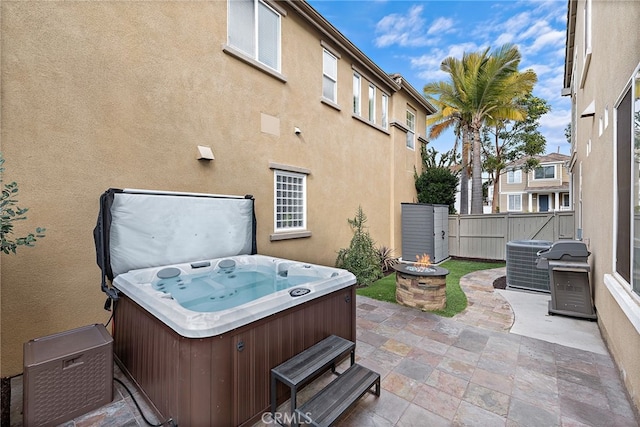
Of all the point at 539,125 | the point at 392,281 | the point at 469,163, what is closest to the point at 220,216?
the point at 392,281

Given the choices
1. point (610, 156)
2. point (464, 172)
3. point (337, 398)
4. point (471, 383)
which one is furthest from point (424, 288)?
point (464, 172)

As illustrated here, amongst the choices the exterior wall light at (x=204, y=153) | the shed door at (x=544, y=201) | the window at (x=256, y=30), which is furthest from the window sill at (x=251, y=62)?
the shed door at (x=544, y=201)

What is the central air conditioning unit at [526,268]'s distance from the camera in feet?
21.7

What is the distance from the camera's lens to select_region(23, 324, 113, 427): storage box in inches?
96.2

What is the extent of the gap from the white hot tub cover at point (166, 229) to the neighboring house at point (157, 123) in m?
0.32

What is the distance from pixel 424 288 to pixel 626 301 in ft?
9.67

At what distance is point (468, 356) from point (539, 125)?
2485 cm

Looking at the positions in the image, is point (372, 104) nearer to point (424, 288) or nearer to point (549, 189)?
point (424, 288)

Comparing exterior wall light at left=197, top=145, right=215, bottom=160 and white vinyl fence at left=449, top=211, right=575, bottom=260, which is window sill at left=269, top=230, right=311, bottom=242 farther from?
white vinyl fence at left=449, top=211, right=575, bottom=260

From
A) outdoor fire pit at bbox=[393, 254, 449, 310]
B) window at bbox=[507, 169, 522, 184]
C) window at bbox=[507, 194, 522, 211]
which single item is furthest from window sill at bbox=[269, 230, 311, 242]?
window at bbox=[507, 194, 522, 211]

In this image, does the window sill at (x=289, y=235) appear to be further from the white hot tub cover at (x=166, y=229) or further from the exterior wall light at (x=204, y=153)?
the exterior wall light at (x=204, y=153)

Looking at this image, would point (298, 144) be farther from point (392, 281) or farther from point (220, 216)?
point (392, 281)

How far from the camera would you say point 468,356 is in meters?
3.73

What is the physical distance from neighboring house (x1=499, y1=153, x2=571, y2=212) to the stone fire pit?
904 inches
